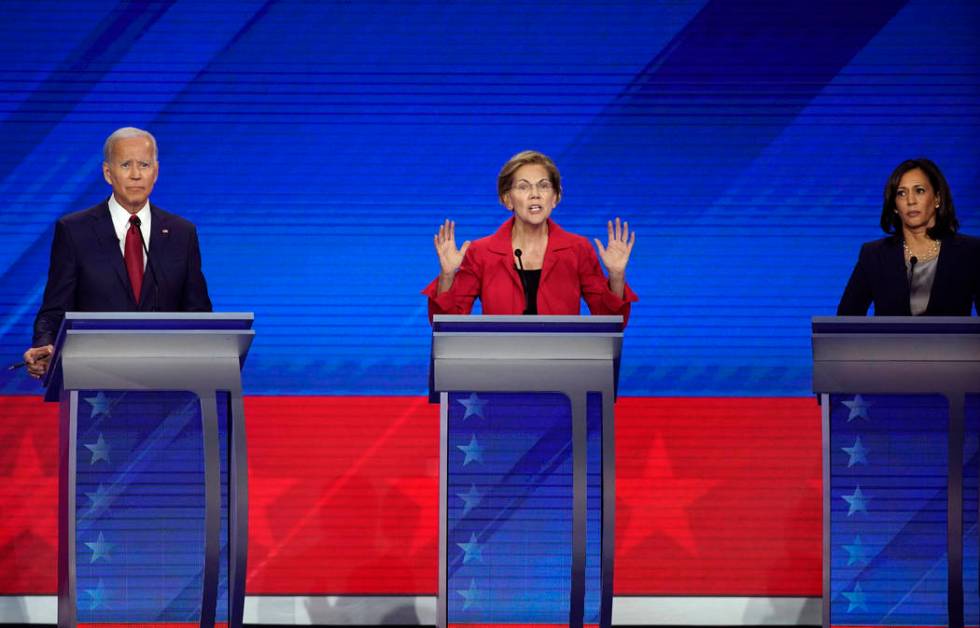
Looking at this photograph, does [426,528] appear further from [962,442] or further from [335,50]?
[962,442]

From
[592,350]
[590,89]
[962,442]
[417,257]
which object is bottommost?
[962,442]

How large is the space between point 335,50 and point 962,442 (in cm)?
288

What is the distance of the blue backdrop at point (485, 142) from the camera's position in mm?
5426

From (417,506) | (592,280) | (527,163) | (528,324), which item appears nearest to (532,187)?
(527,163)

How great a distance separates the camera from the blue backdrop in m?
5.43

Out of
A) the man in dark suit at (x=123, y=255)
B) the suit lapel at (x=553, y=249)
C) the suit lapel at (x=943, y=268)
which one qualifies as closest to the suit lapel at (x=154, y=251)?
the man in dark suit at (x=123, y=255)

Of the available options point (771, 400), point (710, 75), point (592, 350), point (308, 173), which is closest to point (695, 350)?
point (771, 400)

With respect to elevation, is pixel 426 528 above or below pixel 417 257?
below

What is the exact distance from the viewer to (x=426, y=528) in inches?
213

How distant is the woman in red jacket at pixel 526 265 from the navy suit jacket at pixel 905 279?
741 millimetres

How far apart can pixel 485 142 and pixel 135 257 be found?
1765mm

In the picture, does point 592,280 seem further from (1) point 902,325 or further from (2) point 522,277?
(1) point 902,325

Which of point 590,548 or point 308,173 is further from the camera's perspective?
point 308,173

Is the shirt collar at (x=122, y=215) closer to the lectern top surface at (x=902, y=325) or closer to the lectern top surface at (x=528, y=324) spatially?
the lectern top surface at (x=528, y=324)
